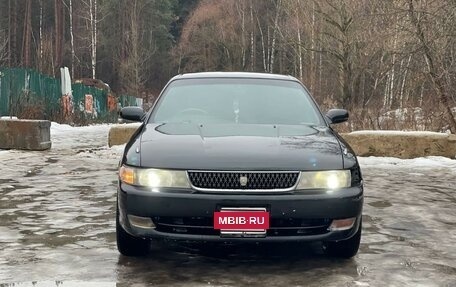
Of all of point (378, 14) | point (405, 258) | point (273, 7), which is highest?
point (273, 7)

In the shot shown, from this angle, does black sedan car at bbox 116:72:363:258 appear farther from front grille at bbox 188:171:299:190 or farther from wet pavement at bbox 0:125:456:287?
wet pavement at bbox 0:125:456:287

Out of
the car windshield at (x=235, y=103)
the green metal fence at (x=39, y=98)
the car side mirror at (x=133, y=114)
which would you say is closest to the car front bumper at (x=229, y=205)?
the car windshield at (x=235, y=103)

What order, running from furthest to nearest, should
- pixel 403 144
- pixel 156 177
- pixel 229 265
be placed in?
pixel 403 144 < pixel 229 265 < pixel 156 177

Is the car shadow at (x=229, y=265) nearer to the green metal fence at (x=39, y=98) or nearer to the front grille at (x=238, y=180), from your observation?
the front grille at (x=238, y=180)

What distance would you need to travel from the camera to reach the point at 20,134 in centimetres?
1372

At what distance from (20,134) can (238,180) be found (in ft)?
35.9

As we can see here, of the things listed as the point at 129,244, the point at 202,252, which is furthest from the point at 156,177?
the point at 202,252

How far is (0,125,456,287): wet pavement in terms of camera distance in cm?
410

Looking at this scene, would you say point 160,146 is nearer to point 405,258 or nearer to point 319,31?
point 405,258

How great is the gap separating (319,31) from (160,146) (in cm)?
2330

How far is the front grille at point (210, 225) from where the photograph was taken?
3.95m

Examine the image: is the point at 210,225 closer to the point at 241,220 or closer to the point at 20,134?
the point at 241,220

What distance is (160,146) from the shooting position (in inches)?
167

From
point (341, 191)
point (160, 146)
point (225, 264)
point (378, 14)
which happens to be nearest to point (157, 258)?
point (225, 264)
